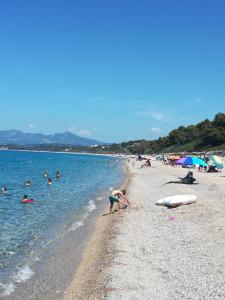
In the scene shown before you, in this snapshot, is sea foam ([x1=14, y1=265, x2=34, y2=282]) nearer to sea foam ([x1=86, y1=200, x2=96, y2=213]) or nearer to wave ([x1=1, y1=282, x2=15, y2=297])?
wave ([x1=1, y1=282, x2=15, y2=297])

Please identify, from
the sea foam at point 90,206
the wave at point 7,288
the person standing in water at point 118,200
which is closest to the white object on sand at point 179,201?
the person standing in water at point 118,200

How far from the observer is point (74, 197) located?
37125 mm

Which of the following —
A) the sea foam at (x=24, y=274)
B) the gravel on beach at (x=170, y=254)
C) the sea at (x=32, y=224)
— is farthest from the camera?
the sea at (x=32, y=224)

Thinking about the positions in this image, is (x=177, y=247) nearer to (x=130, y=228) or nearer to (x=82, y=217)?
(x=130, y=228)

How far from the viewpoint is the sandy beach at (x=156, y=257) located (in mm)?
11305

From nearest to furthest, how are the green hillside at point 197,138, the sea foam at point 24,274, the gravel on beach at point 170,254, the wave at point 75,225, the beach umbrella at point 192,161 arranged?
1. the gravel on beach at point 170,254
2. the sea foam at point 24,274
3. the wave at point 75,225
4. the beach umbrella at point 192,161
5. the green hillside at point 197,138

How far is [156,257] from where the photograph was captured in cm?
1438

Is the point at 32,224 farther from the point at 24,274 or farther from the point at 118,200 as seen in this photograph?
the point at 24,274

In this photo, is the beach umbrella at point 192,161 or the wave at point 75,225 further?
the beach umbrella at point 192,161

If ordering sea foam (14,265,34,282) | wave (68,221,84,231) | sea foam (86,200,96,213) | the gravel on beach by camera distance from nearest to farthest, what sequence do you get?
the gravel on beach, sea foam (14,265,34,282), wave (68,221,84,231), sea foam (86,200,96,213)

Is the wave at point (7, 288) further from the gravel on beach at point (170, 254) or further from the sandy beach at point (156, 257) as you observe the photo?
the gravel on beach at point (170, 254)

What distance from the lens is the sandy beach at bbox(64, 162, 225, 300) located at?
11.3 meters

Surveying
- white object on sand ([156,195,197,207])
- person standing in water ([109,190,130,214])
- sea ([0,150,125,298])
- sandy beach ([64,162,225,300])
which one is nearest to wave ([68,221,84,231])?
sea ([0,150,125,298])

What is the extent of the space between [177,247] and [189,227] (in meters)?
3.62
